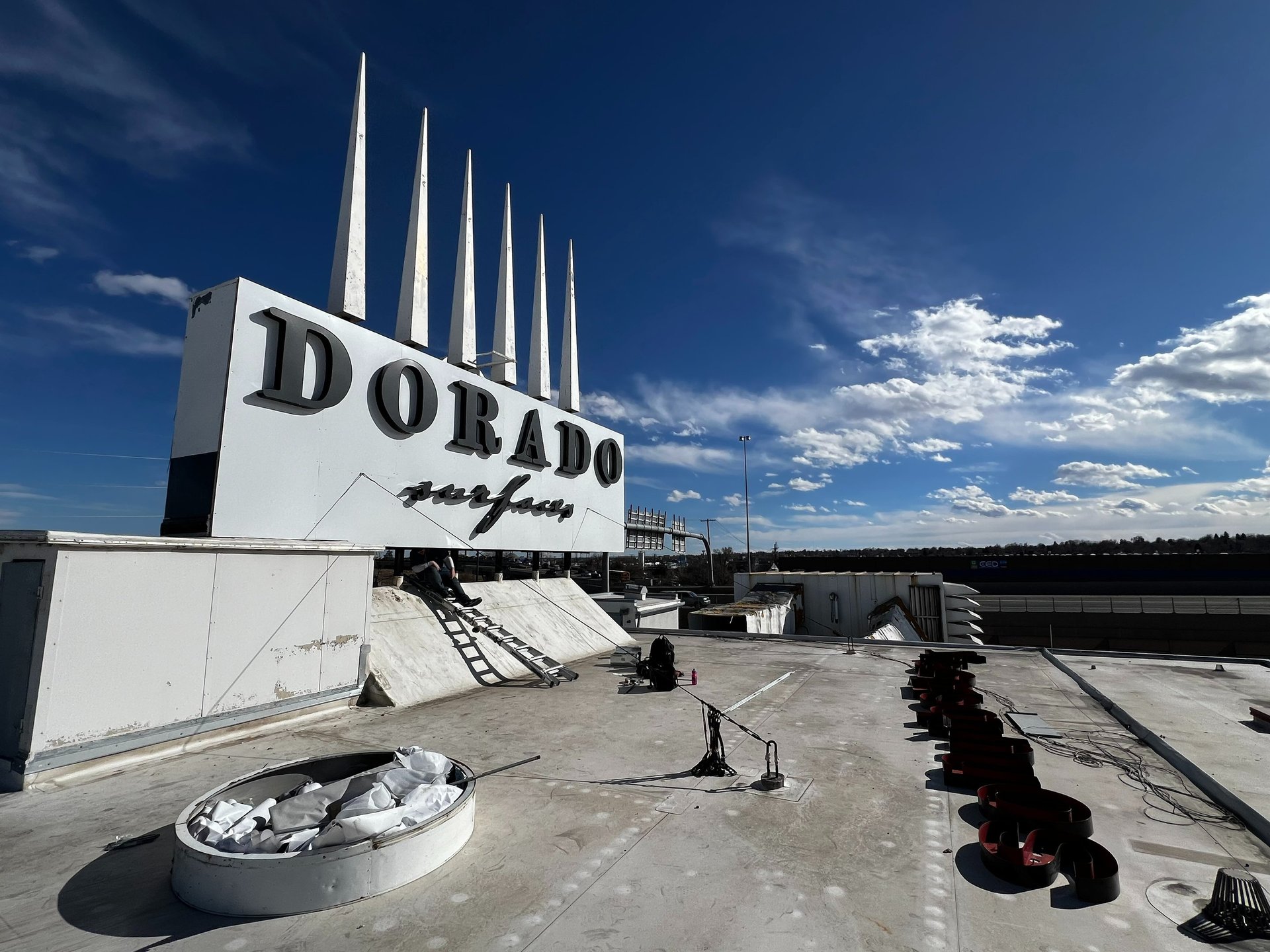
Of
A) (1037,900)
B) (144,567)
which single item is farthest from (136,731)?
(1037,900)

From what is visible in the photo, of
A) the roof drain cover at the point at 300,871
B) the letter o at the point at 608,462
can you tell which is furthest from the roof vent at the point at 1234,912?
the letter o at the point at 608,462

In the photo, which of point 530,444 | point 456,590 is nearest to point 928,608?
point 530,444

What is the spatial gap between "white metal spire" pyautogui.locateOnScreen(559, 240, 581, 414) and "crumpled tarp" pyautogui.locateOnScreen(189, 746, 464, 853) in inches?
851

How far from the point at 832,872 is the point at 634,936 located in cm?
215

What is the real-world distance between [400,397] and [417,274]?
4.42m

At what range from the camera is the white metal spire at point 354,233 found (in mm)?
16891

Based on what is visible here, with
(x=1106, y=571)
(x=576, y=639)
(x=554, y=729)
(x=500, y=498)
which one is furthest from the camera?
(x=1106, y=571)

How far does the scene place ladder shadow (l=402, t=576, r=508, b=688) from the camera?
1523cm

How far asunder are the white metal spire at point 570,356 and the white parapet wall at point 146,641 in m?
16.9

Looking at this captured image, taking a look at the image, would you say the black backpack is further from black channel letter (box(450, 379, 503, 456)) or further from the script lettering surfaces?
black channel letter (box(450, 379, 503, 456))

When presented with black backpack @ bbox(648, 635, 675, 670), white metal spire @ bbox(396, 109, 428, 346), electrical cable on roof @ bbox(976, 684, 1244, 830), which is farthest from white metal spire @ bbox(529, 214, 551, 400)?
electrical cable on roof @ bbox(976, 684, 1244, 830)

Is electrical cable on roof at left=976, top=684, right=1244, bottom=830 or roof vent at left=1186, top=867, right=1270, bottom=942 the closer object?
roof vent at left=1186, top=867, right=1270, bottom=942

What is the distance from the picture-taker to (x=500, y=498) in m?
22.0

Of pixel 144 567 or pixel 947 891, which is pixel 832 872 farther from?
pixel 144 567
